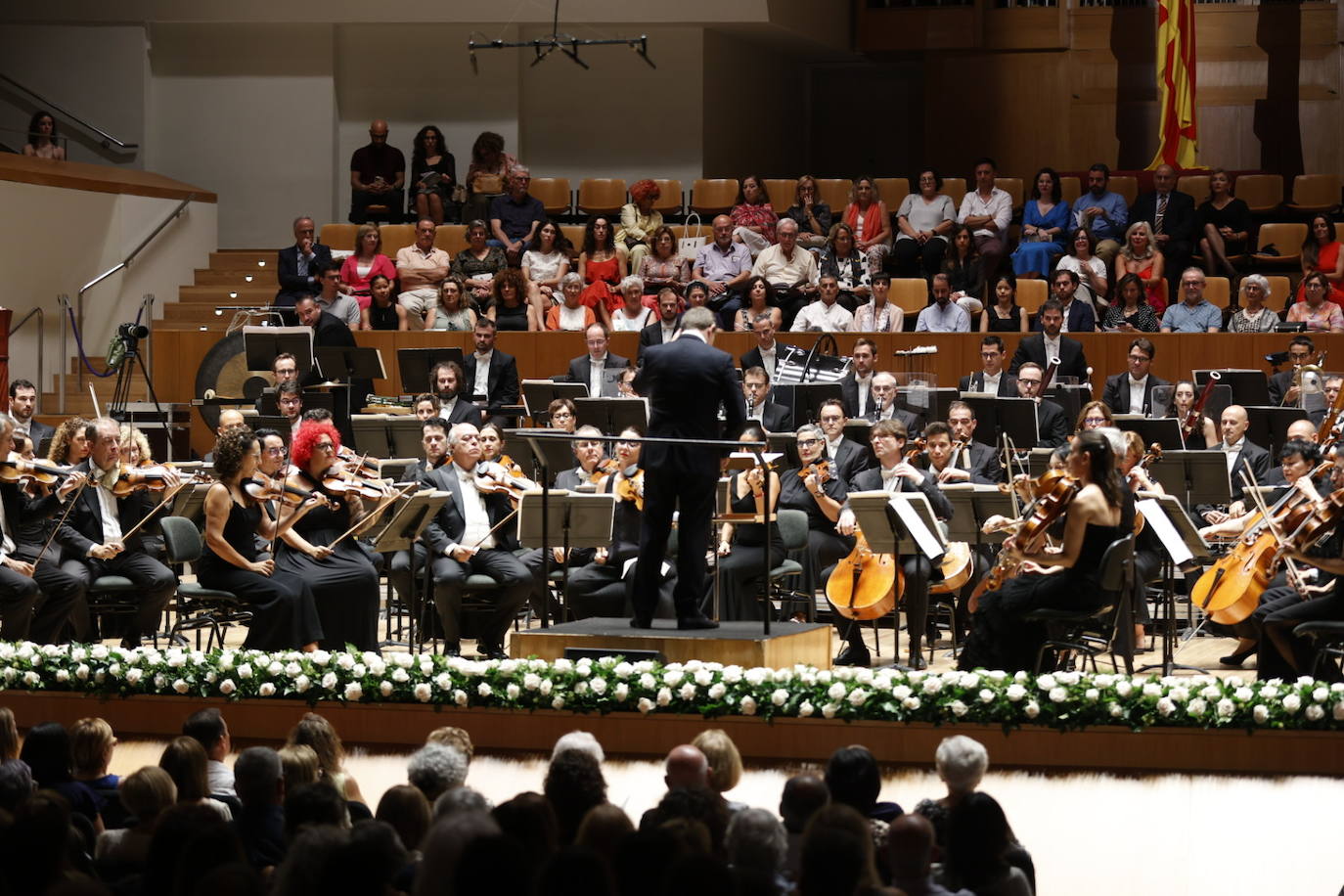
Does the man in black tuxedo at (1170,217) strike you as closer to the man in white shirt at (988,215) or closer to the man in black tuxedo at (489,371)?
the man in white shirt at (988,215)

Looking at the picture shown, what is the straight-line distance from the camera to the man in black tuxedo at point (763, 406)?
990cm

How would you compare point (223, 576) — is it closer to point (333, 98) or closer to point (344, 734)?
point (344, 734)

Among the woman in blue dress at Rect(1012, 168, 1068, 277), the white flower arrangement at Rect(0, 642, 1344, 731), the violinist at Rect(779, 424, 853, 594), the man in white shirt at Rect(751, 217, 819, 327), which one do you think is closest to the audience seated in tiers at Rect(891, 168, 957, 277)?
the woman in blue dress at Rect(1012, 168, 1068, 277)

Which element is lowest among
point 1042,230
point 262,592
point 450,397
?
point 262,592

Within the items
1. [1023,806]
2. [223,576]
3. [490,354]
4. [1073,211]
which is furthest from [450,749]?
[1073,211]

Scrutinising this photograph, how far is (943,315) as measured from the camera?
11.9m

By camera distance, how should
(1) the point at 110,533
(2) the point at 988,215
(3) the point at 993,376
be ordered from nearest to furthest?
(1) the point at 110,533 → (3) the point at 993,376 → (2) the point at 988,215

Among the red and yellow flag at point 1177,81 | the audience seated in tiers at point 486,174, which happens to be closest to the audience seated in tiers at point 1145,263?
the red and yellow flag at point 1177,81

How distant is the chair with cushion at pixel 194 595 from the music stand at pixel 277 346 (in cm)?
331

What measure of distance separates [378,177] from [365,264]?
1.72 m

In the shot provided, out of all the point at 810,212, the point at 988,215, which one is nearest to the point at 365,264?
the point at 810,212

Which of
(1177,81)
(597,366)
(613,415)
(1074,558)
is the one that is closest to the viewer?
(1074,558)

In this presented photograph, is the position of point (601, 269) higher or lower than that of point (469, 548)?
higher

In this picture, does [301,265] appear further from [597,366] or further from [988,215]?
[988,215]
